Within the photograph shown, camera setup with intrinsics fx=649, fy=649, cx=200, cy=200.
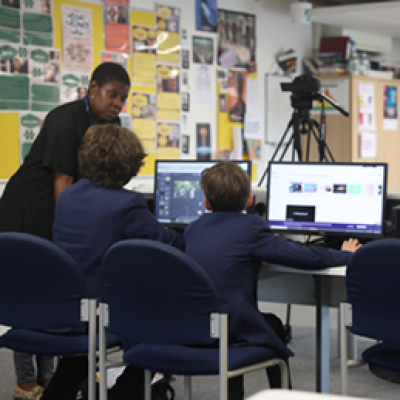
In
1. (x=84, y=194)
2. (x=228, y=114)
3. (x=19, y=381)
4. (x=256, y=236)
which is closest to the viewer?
(x=256, y=236)

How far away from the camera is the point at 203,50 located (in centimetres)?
521

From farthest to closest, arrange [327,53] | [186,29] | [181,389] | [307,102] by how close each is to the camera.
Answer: [327,53], [186,29], [307,102], [181,389]

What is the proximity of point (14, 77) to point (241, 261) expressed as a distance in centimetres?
246

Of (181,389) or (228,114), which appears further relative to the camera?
(228,114)

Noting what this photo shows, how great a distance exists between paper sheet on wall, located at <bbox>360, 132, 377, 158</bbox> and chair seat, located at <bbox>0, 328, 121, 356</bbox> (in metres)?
4.87

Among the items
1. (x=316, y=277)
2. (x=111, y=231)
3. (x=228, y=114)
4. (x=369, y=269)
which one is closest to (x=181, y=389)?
(x=316, y=277)

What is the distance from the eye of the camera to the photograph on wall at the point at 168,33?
191 inches

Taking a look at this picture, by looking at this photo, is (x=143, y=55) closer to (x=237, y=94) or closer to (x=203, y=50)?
(x=203, y=50)

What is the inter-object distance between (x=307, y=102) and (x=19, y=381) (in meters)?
2.28

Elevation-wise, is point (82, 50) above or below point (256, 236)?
above

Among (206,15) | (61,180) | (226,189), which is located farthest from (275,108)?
(226,189)

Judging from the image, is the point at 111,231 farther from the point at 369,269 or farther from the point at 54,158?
the point at 369,269

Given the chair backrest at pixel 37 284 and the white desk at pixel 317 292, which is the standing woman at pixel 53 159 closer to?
the chair backrest at pixel 37 284

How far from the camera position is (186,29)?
199 inches
